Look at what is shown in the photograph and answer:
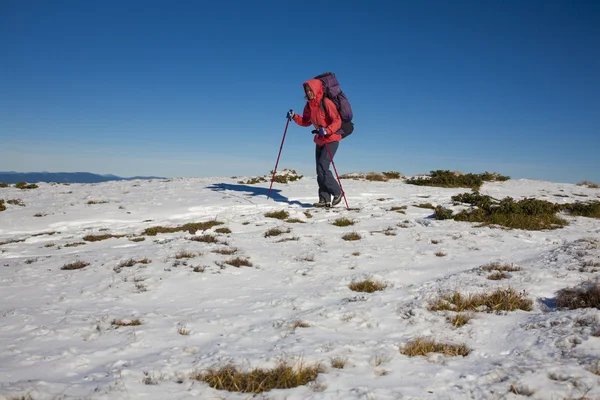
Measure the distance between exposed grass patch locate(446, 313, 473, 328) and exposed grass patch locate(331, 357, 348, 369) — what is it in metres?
1.69

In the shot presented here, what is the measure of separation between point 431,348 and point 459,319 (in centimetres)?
93

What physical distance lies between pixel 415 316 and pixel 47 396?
4167 mm

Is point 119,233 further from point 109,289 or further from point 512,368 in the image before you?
point 512,368

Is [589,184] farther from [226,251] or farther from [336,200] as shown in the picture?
[226,251]

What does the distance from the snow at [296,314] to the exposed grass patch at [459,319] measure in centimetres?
11

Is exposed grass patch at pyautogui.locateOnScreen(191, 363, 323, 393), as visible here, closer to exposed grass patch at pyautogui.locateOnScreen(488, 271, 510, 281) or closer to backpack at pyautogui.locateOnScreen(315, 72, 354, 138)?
exposed grass patch at pyautogui.locateOnScreen(488, 271, 510, 281)

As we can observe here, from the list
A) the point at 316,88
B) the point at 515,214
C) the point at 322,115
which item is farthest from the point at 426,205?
the point at 316,88

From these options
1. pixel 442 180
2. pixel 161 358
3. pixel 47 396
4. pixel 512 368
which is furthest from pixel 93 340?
pixel 442 180

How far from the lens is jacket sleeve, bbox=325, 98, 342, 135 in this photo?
13.6 meters

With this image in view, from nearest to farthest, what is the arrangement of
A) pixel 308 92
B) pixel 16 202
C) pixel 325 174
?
pixel 308 92 < pixel 325 174 < pixel 16 202

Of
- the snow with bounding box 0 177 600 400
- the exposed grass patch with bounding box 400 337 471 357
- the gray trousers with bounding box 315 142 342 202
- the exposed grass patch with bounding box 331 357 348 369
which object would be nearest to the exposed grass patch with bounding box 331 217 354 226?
the snow with bounding box 0 177 600 400

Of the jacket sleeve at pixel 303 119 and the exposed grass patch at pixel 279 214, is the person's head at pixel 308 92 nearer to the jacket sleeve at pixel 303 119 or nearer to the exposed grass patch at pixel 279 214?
the jacket sleeve at pixel 303 119

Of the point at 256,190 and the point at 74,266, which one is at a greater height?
the point at 256,190

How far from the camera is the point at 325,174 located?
561 inches
